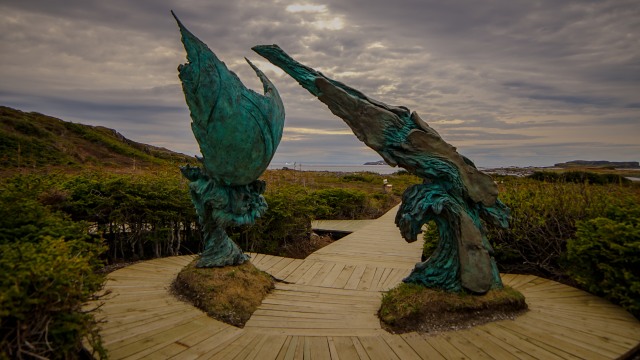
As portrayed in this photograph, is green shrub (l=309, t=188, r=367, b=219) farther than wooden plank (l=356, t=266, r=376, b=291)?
Yes

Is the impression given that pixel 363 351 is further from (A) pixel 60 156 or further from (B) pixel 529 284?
(A) pixel 60 156

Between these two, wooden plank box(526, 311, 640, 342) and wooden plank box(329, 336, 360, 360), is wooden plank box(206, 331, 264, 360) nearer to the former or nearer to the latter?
wooden plank box(329, 336, 360, 360)

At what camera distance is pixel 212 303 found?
4488mm

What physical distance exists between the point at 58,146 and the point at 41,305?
33.7m

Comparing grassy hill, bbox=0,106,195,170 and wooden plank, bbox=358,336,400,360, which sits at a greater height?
grassy hill, bbox=0,106,195,170

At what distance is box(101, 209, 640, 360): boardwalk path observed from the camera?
3438 millimetres

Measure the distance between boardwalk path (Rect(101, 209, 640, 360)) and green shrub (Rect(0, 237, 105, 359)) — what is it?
2.95ft

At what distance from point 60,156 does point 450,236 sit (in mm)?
30582

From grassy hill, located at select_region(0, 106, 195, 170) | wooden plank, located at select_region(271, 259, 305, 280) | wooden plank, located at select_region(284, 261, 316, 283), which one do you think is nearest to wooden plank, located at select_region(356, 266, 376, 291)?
wooden plank, located at select_region(284, 261, 316, 283)

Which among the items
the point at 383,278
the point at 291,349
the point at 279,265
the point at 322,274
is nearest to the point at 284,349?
the point at 291,349

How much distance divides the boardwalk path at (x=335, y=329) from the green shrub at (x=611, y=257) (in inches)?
8.2

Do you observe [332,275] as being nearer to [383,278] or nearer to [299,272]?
[299,272]

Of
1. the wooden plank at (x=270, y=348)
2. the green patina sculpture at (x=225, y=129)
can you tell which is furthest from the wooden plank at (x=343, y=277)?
the wooden plank at (x=270, y=348)

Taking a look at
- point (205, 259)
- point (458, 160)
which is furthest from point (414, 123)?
point (205, 259)
